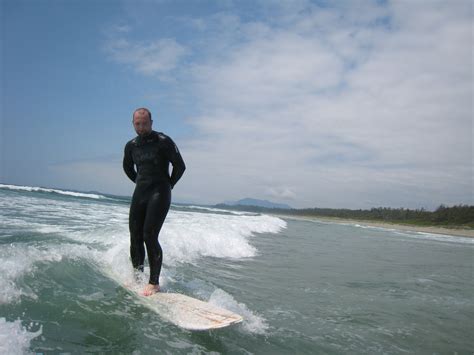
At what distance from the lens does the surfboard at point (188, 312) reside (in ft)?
12.6

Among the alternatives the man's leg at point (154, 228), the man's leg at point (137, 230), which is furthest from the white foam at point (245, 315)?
the man's leg at point (137, 230)

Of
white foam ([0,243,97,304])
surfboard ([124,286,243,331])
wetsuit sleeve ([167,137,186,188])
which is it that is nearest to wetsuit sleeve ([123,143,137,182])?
wetsuit sleeve ([167,137,186,188])

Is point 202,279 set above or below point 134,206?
below

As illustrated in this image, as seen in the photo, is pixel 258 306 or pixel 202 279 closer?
pixel 258 306

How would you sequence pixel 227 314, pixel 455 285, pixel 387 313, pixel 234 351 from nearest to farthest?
pixel 234 351, pixel 227 314, pixel 387 313, pixel 455 285

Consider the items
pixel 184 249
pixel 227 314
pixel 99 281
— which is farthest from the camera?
pixel 184 249

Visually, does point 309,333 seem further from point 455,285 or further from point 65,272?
point 455,285

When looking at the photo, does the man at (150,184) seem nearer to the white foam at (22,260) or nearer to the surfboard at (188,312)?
the surfboard at (188,312)

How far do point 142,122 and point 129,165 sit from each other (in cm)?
87

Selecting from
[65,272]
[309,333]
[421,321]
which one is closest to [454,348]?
[421,321]

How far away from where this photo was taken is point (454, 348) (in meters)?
4.21

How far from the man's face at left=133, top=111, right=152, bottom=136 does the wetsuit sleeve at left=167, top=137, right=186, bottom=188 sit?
1.10 feet

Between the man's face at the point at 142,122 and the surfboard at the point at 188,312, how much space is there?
2228mm

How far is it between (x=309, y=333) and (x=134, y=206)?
291cm
